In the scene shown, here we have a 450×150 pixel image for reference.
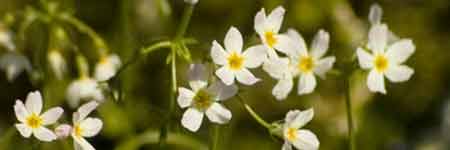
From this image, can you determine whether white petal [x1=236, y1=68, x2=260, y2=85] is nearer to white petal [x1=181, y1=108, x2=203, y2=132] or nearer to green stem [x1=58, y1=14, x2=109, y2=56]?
white petal [x1=181, y1=108, x2=203, y2=132]

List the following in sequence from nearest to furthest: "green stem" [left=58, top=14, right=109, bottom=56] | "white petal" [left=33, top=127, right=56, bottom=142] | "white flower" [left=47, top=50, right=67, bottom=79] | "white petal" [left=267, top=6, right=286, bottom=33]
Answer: "white petal" [left=33, top=127, right=56, bottom=142], "white petal" [left=267, top=6, right=286, bottom=33], "green stem" [left=58, top=14, right=109, bottom=56], "white flower" [left=47, top=50, right=67, bottom=79]

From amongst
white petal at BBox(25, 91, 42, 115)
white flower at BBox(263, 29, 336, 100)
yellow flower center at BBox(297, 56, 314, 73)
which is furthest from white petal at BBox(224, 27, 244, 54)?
Result: white petal at BBox(25, 91, 42, 115)

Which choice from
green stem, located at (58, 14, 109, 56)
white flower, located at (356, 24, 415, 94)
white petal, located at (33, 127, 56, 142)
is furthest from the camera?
green stem, located at (58, 14, 109, 56)

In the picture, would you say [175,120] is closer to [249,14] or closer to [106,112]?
[249,14]

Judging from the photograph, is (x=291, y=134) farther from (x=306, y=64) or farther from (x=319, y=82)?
(x=319, y=82)

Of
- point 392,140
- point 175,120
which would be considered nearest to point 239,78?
point 175,120

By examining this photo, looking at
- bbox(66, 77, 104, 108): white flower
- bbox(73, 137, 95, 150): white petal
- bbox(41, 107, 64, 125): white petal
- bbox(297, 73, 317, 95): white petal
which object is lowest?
bbox(66, 77, 104, 108): white flower

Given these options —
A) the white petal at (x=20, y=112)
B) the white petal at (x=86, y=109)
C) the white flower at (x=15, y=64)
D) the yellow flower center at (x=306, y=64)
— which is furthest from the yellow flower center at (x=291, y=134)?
the white flower at (x=15, y=64)

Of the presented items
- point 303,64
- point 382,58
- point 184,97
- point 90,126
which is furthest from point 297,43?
point 90,126

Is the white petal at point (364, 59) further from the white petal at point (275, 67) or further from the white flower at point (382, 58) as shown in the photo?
the white petal at point (275, 67)
